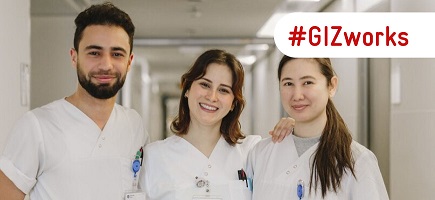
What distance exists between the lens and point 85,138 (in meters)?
1.44

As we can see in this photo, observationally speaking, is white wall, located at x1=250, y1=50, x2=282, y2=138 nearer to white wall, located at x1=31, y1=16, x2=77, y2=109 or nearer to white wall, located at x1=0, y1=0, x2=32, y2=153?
white wall, located at x1=31, y1=16, x2=77, y2=109

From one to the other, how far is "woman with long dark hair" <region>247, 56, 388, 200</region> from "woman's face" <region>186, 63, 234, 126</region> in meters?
0.16

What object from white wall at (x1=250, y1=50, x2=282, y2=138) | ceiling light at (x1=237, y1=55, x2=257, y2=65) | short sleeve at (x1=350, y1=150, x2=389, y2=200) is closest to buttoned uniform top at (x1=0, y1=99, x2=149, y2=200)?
short sleeve at (x1=350, y1=150, x2=389, y2=200)

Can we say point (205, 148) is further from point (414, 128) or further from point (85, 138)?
point (414, 128)

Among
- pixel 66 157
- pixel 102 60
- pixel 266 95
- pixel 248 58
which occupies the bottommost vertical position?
pixel 66 157

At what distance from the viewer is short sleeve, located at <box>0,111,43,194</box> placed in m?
1.34

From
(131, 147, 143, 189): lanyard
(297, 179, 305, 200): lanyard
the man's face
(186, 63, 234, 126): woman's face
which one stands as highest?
the man's face

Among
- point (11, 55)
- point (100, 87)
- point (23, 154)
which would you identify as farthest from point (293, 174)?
point (11, 55)

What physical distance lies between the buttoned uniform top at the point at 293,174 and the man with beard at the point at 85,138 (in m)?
0.34

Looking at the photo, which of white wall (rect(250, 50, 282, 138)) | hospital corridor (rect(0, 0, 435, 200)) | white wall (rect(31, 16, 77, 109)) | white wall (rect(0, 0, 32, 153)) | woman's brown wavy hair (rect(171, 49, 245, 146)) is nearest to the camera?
woman's brown wavy hair (rect(171, 49, 245, 146))

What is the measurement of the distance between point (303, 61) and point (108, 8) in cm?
57

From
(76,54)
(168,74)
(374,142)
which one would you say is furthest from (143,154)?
Answer: (168,74)

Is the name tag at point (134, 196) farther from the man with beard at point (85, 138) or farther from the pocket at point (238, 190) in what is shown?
the pocket at point (238, 190)

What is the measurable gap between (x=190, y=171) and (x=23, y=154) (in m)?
0.46
